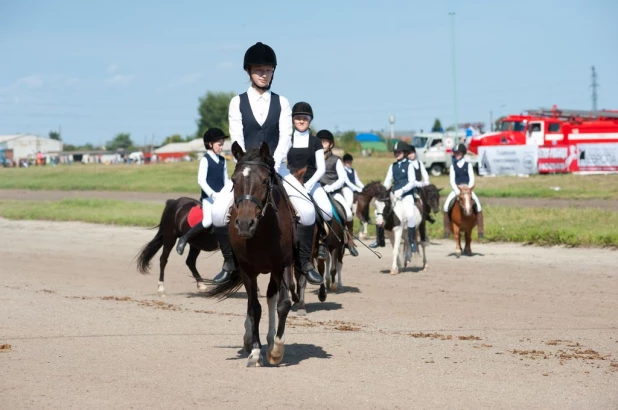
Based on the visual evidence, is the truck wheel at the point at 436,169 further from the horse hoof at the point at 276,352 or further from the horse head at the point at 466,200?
the horse hoof at the point at 276,352

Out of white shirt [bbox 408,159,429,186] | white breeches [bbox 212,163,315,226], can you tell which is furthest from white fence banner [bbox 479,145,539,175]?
white breeches [bbox 212,163,315,226]

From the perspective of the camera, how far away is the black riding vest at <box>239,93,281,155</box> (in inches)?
374

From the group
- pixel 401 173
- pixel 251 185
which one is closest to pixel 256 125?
pixel 251 185

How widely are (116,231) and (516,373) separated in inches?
869

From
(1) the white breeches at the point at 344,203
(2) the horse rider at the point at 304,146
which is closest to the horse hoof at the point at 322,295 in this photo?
(2) the horse rider at the point at 304,146

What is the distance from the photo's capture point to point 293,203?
9391mm

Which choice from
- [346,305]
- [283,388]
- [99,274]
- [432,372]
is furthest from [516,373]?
[99,274]

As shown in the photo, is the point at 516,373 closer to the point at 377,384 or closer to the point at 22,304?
the point at 377,384

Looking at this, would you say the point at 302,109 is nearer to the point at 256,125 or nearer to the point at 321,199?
the point at 321,199

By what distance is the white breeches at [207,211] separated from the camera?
47.6 ft

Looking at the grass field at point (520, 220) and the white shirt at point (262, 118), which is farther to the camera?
the grass field at point (520, 220)

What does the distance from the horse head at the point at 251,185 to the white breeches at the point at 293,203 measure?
0.63 meters

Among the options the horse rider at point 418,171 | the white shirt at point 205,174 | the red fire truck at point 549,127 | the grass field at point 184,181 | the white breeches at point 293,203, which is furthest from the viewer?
the red fire truck at point 549,127

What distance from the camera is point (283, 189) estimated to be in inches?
362
